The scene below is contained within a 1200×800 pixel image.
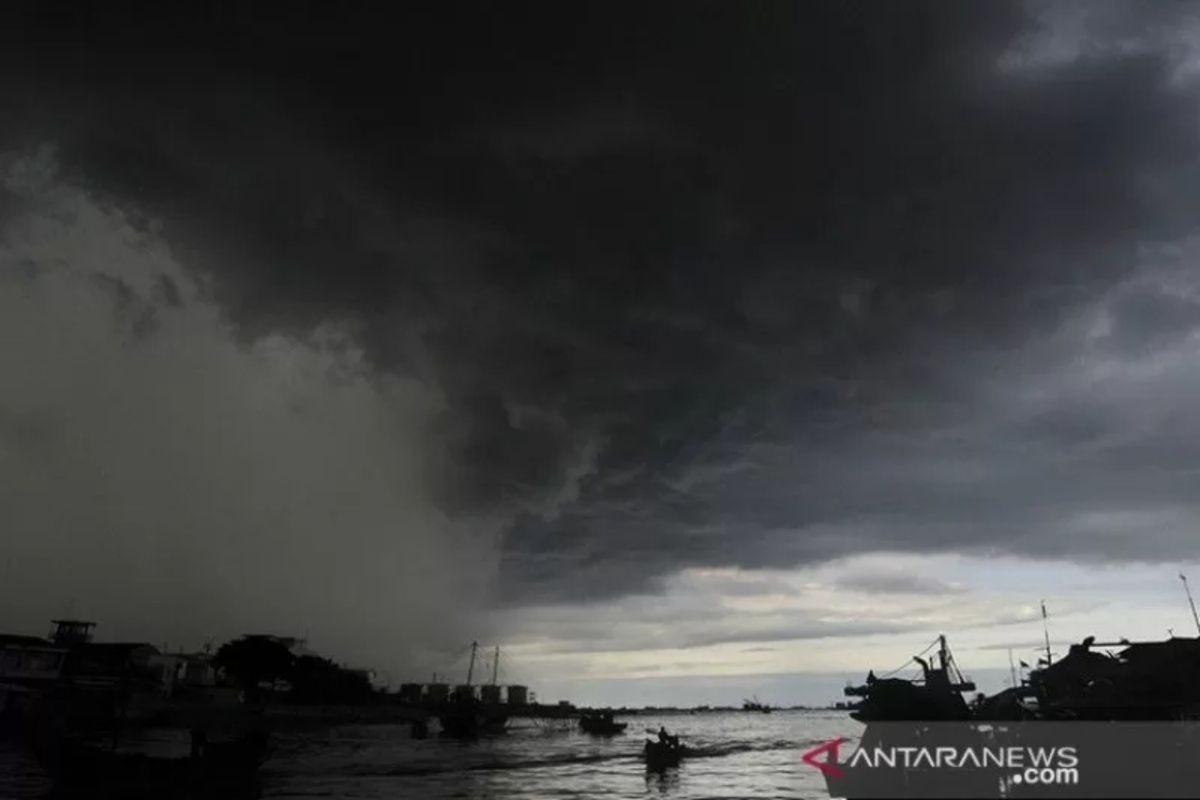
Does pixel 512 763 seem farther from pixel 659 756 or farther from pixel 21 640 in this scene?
pixel 21 640

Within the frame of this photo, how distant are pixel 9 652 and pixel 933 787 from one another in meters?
94.0

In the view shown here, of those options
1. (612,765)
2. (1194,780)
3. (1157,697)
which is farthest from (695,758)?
(1194,780)

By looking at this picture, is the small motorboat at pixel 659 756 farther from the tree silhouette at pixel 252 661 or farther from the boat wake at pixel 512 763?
the tree silhouette at pixel 252 661

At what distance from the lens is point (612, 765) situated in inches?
3868

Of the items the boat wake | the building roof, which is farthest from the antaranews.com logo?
the building roof

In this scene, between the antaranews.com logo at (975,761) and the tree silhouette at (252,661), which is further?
the tree silhouette at (252,661)

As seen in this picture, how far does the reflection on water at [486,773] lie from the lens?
2432 inches

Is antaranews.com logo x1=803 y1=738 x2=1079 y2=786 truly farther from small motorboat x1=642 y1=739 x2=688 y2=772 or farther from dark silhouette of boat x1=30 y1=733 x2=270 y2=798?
dark silhouette of boat x1=30 y1=733 x2=270 y2=798

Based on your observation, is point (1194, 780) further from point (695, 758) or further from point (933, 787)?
point (695, 758)

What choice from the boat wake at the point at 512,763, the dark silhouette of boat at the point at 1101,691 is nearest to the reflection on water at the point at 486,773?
the boat wake at the point at 512,763

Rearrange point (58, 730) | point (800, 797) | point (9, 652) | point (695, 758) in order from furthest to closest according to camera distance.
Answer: point (695, 758) < point (9, 652) < point (800, 797) < point (58, 730)

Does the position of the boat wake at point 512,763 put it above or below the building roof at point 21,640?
below

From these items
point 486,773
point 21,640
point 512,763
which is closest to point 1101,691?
point 486,773

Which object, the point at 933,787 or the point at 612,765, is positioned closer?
the point at 933,787
